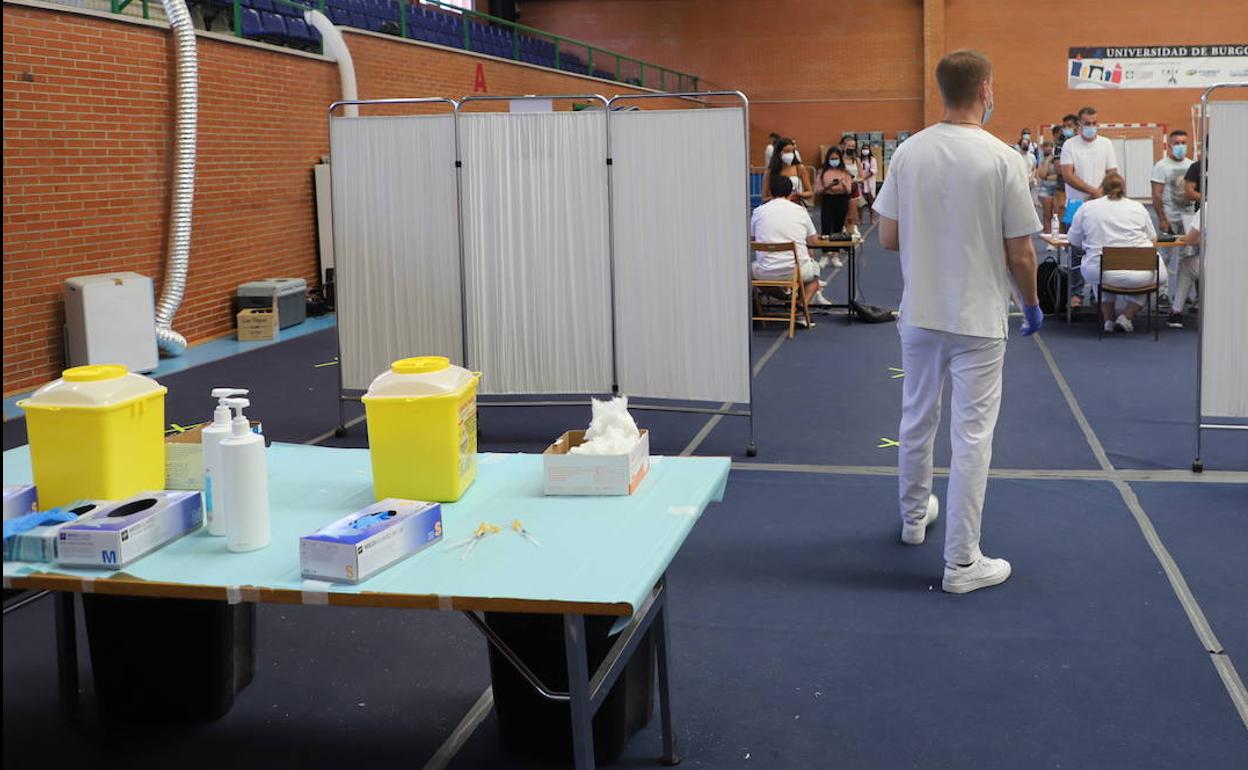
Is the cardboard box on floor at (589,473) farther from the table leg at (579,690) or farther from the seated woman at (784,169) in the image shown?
the seated woman at (784,169)

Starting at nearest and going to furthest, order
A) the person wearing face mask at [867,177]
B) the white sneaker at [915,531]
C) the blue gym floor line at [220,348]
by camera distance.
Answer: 1. the white sneaker at [915,531]
2. the blue gym floor line at [220,348]
3. the person wearing face mask at [867,177]

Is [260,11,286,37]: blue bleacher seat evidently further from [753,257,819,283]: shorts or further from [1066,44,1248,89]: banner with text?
[1066,44,1248,89]: banner with text

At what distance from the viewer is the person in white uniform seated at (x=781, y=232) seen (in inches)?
393

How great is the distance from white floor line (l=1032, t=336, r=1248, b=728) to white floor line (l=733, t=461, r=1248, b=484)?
0.10m

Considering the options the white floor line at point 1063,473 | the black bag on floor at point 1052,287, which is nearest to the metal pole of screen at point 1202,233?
the white floor line at point 1063,473

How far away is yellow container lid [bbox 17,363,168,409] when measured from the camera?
7.96 feet

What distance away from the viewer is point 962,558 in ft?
13.3

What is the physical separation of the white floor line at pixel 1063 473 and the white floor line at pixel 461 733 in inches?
108

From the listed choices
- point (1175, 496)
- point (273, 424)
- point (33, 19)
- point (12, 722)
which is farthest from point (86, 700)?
point (33, 19)

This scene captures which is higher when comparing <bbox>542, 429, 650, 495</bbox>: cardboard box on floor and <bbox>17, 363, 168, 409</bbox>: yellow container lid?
<bbox>17, 363, 168, 409</bbox>: yellow container lid

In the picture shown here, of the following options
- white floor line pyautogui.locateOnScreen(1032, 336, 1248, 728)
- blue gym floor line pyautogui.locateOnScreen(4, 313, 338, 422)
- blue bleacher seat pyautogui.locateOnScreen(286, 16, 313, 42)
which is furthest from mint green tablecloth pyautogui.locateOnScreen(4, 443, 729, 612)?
blue bleacher seat pyautogui.locateOnScreen(286, 16, 313, 42)

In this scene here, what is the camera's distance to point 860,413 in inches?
277

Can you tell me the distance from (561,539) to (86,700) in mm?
1732

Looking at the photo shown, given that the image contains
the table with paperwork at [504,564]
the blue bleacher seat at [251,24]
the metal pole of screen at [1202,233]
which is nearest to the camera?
the table with paperwork at [504,564]
